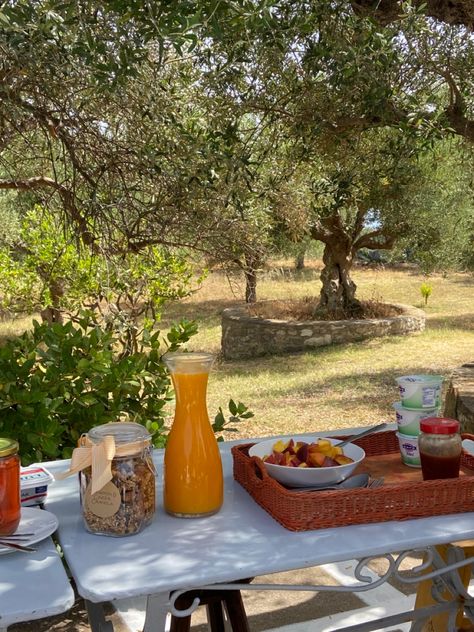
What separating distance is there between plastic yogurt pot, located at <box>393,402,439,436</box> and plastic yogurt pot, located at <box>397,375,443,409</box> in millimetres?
13

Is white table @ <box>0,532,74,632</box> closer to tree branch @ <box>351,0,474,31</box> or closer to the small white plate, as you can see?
the small white plate

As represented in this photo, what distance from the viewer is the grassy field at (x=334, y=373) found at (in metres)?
7.25

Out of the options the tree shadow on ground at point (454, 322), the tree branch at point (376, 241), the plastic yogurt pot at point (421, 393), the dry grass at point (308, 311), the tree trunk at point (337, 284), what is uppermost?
the tree branch at point (376, 241)

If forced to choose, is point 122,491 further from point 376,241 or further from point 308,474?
point 376,241

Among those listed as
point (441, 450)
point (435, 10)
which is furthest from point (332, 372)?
point (441, 450)

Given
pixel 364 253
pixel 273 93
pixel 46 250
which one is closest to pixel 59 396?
pixel 273 93

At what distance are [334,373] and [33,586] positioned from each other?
8305 mm

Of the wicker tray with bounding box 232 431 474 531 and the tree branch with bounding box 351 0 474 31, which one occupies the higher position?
the tree branch with bounding box 351 0 474 31

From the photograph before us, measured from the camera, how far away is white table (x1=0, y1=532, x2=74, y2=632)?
47.1 inches

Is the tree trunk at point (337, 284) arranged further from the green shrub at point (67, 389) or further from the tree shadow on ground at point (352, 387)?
the green shrub at point (67, 389)

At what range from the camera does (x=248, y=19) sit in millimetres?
2193

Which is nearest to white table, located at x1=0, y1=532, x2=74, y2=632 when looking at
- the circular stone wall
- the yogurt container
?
the yogurt container

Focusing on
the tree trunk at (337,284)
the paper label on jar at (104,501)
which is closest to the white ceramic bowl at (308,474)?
the paper label on jar at (104,501)

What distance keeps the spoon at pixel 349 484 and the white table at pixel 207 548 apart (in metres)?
0.11
